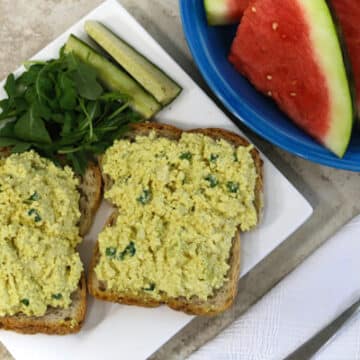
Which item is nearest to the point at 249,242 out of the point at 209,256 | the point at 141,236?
the point at 209,256

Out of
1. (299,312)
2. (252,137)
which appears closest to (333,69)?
(252,137)

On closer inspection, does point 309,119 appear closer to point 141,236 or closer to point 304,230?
point 304,230

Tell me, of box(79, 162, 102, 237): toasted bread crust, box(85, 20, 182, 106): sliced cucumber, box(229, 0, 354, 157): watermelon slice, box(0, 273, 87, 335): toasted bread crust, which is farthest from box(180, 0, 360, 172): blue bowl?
box(0, 273, 87, 335): toasted bread crust

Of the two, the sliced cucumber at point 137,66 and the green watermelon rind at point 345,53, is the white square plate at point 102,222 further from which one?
the green watermelon rind at point 345,53

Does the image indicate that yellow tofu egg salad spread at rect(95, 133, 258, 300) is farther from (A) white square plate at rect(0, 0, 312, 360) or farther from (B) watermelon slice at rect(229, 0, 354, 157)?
(B) watermelon slice at rect(229, 0, 354, 157)

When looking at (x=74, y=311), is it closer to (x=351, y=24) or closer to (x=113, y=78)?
(x=113, y=78)
